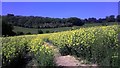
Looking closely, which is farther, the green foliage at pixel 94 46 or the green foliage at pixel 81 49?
the green foliage at pixel 81 49

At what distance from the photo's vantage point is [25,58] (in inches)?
404

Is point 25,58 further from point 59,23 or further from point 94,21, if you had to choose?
point 59,23

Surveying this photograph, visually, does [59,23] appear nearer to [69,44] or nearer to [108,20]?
[108,20]

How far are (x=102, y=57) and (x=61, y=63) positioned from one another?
4.21 feet

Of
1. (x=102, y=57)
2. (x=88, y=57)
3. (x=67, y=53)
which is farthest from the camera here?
(x=67, y=53)

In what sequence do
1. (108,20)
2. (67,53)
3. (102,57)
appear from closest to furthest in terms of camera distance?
(102,57)
(67,53)
(108,20)

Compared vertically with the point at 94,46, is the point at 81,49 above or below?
below

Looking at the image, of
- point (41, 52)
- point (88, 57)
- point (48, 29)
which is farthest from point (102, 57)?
point (48, 29)

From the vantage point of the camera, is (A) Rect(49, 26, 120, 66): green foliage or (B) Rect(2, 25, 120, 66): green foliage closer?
(A) Rect(49, 26, 120, 66): green foliage

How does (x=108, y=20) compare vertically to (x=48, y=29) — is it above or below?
above

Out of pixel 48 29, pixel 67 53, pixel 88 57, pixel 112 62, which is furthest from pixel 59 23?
pixel 112 62

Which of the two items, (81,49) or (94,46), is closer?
(94,46)

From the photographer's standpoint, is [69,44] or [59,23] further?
[59,23]

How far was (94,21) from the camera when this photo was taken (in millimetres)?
19234
